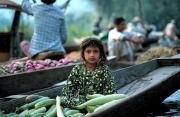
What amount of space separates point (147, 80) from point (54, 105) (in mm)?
1952

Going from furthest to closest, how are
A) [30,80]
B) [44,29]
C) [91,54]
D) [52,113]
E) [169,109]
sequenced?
1. [44,29]
2. [30,80]
3. [169,109]
4. [91,54]
5. [52,113]

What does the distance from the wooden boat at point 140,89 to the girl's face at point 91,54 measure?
0.50m

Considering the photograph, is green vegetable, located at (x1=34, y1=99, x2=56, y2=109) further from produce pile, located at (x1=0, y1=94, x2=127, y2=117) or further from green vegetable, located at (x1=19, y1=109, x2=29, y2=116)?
green vegetable, located at (x1=19, y1=109, x2=29, y2=116)

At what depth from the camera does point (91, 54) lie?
3.54m

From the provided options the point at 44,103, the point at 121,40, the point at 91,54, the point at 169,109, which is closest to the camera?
the point at 44,103

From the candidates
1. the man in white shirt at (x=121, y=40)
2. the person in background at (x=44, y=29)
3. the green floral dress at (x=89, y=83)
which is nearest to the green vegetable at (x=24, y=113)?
the green floral dress at (x=89, y=83)

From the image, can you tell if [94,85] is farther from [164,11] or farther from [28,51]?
[164,11]

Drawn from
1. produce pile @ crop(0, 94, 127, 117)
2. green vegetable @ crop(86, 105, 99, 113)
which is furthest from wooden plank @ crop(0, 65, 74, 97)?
green vegetable @ crop(86, 105, 99, 113)

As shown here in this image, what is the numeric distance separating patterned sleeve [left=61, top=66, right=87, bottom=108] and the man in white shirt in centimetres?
426

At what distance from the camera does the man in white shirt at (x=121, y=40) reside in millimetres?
7797

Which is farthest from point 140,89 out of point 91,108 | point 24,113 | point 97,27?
point 97,27

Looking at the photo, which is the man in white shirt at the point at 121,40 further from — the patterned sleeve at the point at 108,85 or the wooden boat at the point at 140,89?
the patterned sleeve at the point at 108,85

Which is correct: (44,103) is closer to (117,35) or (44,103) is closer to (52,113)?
(52,113)

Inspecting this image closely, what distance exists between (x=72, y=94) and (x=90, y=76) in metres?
0.26
